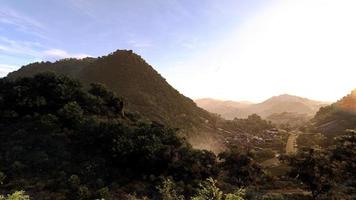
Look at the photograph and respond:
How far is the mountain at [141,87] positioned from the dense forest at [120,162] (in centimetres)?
2866

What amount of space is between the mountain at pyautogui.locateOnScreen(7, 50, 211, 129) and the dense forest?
94.0ft

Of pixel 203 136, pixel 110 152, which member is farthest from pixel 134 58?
A: pixel 110 152

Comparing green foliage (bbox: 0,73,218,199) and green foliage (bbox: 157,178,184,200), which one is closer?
green foliage (bbox: 157,178,184,200)

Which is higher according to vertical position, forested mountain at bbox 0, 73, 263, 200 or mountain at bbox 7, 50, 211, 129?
mountain at bbox 7, 50, 211, 129

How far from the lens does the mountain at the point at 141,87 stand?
6900cm

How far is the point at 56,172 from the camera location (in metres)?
29.0

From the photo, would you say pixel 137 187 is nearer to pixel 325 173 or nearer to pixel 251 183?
pixel 251 183

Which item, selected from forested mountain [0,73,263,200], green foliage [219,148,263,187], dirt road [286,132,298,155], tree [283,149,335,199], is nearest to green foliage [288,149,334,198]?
tree [283,149,335,199]

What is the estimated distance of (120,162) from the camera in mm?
31141

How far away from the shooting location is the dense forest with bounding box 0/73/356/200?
2667cm

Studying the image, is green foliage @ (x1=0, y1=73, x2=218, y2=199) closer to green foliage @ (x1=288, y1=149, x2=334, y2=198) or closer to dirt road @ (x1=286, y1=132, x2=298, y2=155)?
green foliage @ (x1=288, y1=149, x2=334, y2=198)

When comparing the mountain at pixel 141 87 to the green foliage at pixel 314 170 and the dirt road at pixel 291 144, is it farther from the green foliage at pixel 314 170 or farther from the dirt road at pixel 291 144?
the green foliage at pixel 314 170

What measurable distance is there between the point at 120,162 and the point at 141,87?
4619 cm

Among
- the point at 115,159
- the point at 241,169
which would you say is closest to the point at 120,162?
the point at 115,159
